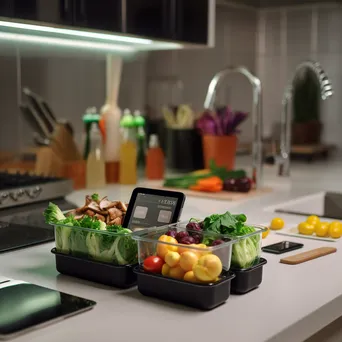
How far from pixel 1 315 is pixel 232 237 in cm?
41

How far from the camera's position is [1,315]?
1.00m

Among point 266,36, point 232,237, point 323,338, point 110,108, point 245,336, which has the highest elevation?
point 266,36

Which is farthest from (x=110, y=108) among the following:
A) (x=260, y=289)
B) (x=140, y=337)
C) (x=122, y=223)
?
(x=140, y=337)

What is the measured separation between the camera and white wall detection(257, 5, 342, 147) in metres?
3.56

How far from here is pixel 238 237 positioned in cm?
114

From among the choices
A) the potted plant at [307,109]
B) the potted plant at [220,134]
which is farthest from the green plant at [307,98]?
the potted plant at [220,134]

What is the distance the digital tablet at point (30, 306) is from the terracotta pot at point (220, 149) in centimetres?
159

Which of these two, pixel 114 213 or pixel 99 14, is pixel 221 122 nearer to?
pixel 99 14

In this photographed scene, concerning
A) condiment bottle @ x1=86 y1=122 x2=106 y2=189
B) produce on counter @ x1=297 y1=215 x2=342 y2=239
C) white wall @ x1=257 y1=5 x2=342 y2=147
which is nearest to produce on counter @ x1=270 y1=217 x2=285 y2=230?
produce on counter @ x1=297 y1=215 x2=342 y2=239

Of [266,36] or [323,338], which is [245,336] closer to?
[323,338]

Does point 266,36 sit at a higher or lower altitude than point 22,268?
higher

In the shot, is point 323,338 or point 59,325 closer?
point 59,325

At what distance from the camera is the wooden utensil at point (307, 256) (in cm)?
141

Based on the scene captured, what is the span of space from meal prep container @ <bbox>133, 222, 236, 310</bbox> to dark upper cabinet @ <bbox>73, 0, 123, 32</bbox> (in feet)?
3.03
